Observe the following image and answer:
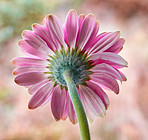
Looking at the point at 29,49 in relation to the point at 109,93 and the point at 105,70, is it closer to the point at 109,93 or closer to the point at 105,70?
the point at 105,70


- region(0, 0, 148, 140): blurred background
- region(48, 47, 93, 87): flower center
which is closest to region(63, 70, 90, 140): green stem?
region(48, 47, 93, 87): flower center

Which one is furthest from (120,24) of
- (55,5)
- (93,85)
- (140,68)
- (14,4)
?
(93,85)

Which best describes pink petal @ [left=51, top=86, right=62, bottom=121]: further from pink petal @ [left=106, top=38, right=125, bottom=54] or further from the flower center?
pink petal @ [left=106, top=38, right=125, bottom=54]

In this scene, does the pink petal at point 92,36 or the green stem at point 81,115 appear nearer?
the green stem at point 81,115

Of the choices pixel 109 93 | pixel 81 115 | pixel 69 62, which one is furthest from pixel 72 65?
pixel 109 93

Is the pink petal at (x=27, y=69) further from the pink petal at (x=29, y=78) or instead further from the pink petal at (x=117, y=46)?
the pink petal at (x=117, y=46)

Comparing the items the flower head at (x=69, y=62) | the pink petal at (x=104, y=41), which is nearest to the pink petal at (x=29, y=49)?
the flower head at (x=69, y=62)
